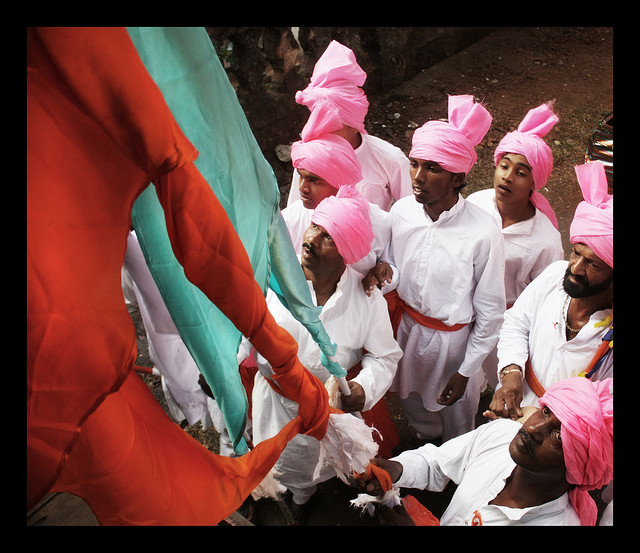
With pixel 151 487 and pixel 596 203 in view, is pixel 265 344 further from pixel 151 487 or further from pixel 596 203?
pixel 596 203

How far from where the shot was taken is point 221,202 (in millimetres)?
1267

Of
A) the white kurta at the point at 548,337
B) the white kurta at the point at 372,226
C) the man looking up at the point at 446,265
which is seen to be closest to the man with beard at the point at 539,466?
the white kurta at the point at 548,337

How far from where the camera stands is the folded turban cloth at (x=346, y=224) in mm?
2439

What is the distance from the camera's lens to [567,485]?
7.06 feet

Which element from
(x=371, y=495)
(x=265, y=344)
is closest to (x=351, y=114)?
(x=371, y=495)

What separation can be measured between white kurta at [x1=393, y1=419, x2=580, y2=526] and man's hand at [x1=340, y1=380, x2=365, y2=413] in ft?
0.88

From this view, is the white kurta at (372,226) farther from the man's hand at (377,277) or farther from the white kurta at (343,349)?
the white kurta at (343,349)

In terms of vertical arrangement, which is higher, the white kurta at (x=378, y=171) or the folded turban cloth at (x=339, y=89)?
the folded turban cloth at (x=339, y=89)

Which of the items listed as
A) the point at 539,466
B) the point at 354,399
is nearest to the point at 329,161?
the point at 354,399

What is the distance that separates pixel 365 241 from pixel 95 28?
1664mm

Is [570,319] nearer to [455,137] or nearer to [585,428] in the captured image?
[585,428]

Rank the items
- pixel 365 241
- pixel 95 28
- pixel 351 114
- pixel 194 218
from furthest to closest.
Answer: pixel 351 114 < pixel 365 241 < pixel 194 218 < pixel 95 28

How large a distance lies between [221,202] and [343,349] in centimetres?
150

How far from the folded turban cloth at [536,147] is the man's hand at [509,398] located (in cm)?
102
